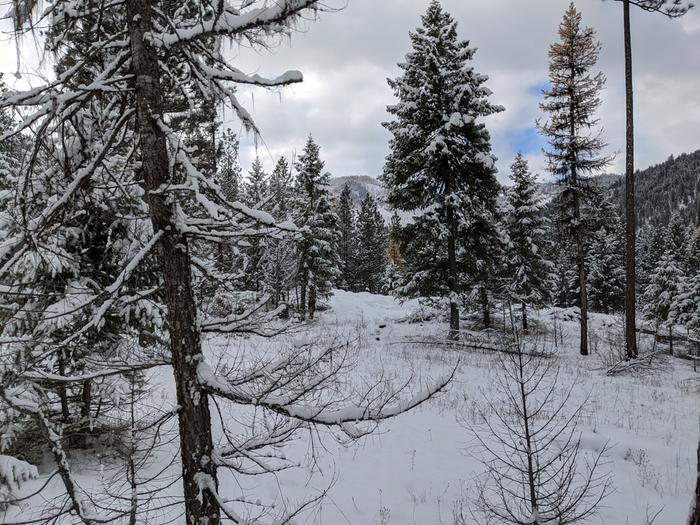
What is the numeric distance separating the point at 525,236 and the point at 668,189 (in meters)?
176

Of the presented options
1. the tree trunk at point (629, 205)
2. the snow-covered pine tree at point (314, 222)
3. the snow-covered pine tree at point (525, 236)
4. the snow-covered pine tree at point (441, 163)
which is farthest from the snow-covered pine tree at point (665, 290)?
the snow-covered pine tree at point (314, 222)

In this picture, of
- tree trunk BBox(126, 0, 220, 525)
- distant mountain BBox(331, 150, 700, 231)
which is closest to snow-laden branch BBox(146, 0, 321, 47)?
tree trunk BBox(126, 0, 220, 525)

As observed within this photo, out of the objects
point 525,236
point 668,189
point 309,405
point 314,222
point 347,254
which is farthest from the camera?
point 668,189

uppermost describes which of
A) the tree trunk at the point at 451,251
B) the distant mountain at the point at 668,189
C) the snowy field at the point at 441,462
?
the distant mountain at the point at 668,189

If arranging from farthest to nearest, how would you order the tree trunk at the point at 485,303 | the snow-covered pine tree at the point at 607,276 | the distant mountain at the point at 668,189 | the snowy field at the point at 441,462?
1. the distant mountain at the point at 668,189
2. the snow-covered pine tree at the point at 607,276
3. the tree trunk at the point at 485,303
4. the snowy field at the point at 441,462

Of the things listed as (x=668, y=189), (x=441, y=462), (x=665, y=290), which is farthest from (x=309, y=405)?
(x=668, y=189)

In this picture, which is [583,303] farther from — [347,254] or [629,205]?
[347,254]

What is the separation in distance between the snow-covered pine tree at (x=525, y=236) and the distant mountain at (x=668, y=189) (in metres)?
131

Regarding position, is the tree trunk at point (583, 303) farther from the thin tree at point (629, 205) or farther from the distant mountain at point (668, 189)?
the distant mountain at point (668, 189)

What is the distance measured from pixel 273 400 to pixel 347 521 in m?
3.55

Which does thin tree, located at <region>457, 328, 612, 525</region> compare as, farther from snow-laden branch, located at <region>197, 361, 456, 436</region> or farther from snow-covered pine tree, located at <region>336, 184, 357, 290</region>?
snow-covered pine tree, located at <region>336, 184, 357, 290</region>

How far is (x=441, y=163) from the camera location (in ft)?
50.6

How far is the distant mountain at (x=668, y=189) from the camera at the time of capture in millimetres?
139500

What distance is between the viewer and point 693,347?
58.7ft
